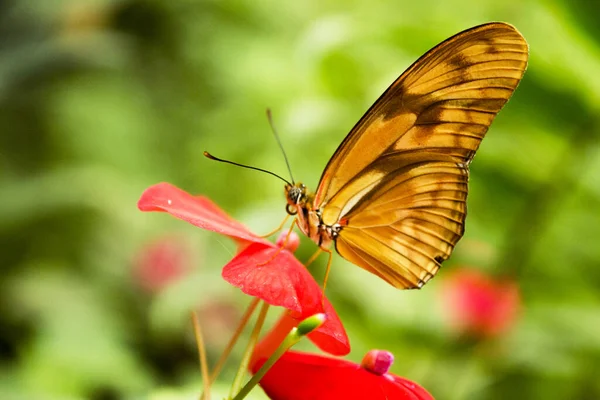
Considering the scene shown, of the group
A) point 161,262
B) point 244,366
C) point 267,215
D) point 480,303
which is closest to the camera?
point 244,366

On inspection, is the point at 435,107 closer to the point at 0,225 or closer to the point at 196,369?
the point at 196,369

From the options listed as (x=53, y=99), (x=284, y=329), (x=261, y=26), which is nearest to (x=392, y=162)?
(x=284, y=329)

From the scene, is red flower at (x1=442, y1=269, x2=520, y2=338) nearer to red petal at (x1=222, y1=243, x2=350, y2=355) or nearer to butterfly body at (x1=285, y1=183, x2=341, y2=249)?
butterfly body at (x1=285, y1=183, x2=341, y2=249)

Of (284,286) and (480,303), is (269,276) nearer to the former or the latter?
(284,286)

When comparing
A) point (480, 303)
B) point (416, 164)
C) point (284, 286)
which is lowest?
point (480, 303)

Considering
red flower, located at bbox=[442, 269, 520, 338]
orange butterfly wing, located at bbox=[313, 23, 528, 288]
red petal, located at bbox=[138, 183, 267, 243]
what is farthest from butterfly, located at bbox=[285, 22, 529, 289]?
red flower, located at bbox=[442, 269, 520, 338]

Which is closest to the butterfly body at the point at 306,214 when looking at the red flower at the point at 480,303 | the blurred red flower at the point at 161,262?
the red flower at the point at 480,303

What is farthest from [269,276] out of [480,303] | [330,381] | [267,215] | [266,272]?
[480,303]

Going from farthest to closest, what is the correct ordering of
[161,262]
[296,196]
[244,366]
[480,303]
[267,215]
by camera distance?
[161,262] < [480,303] < [267,215] < [296,196] < [244,366]
